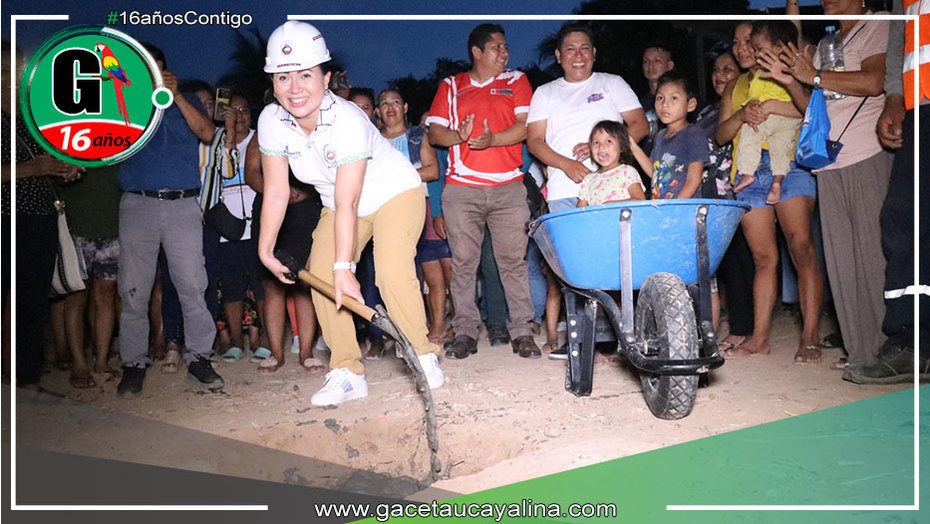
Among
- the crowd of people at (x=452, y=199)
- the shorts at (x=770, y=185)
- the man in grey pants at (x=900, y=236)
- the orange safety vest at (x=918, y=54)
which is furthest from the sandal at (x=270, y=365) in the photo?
the orange safety vest at (x=918, y=54)

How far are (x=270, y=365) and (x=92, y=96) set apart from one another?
186 cm

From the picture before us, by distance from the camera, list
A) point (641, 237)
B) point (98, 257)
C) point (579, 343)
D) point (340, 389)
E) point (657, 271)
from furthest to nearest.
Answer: point (98, 257) → point (340, 389) → point (579, 343) → point (657, 271) → point (641, 237)

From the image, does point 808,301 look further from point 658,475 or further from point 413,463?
point 413,463

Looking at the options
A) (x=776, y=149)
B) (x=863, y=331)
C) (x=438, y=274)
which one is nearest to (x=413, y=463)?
(x=438, y=274)

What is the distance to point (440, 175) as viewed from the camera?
17.5 ft

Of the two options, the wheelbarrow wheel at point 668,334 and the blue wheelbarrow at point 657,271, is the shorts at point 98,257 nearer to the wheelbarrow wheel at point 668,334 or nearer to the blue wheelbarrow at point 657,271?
the blue wheelbarrow at point 657,271

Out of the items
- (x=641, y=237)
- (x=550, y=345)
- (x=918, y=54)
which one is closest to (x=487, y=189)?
(x=550, y=345)

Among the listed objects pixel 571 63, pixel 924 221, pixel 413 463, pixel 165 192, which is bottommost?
pixel 413 463

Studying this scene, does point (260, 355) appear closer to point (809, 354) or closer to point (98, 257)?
point (98, 257)

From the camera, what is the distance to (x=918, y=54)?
3.21m

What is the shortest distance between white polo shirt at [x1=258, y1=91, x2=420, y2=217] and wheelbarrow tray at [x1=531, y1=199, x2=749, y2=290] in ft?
2.88

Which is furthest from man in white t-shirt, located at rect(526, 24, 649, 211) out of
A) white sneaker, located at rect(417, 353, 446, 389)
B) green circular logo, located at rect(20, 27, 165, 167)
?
green circular logo, located at rect(20, 27, 165, 167)

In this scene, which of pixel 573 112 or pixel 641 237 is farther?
pixel 573 112

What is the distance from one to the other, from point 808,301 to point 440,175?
8.63 ft
